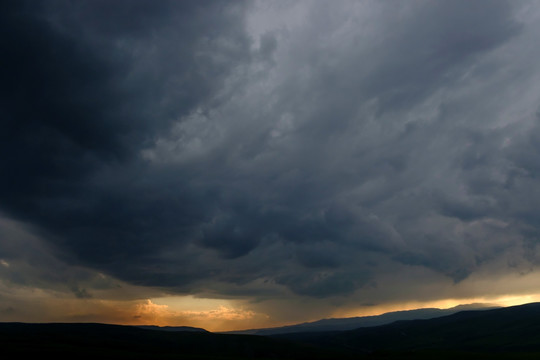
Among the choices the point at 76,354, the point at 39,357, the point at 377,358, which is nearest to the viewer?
the point at 39,357

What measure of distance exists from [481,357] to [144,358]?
5736 inches

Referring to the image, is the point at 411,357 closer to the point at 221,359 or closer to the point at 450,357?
the point at 450,357

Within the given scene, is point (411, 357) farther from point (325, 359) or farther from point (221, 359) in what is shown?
point (221, 359)

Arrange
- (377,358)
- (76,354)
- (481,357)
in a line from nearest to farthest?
(76,354)
(481,357)
(377,358)

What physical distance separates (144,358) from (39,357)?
121ft

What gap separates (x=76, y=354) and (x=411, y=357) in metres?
146

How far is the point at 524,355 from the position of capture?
174m

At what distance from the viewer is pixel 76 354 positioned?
488 ft

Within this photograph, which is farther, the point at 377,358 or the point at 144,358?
the point at 377,358

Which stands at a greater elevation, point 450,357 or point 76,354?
point 76,354

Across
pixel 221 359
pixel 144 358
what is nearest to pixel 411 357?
pixel 221 359

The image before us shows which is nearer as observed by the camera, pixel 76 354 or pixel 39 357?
pixel 39 357

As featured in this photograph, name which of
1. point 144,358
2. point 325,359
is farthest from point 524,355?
point 144,358

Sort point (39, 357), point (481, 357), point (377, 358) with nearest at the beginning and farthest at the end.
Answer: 1. point (39, 357)
2. point (481, 357)
3. point (377, 358)
